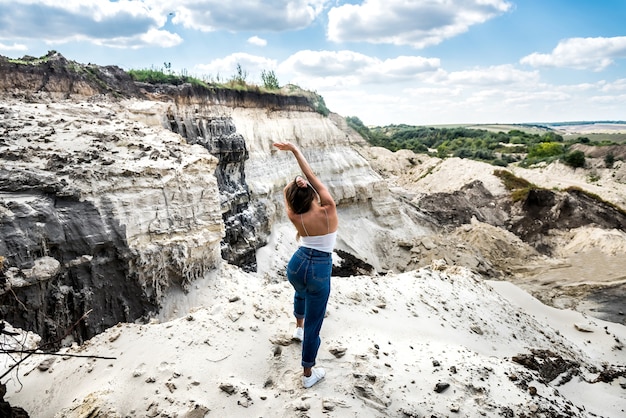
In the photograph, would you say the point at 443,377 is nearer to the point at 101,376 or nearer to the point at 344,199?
the point at 101,376

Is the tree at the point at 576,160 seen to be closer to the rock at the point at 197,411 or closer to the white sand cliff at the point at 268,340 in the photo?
the white sand cliff at the point at 268,340

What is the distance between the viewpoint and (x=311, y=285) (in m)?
3.53

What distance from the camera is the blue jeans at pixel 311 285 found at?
138 inches

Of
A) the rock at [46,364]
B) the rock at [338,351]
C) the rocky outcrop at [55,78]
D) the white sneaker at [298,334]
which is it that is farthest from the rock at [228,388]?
the rocky outcrop at [55,78]

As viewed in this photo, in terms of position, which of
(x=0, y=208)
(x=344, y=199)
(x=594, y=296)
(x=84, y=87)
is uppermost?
(x=84, y=87)

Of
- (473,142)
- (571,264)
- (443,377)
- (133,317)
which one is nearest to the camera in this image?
(443,377)

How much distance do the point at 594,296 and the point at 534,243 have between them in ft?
19.7

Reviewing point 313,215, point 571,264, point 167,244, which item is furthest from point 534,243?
point 313,215

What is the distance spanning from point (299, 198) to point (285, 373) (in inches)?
63.3

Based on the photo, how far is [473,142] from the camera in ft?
183

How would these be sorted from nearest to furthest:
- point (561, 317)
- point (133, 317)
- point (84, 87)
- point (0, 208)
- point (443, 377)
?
point (443, 377) < point (0, 208) < point (133, 317) < point (561, 317) < point (84, 87)

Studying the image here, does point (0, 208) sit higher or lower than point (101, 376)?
higher

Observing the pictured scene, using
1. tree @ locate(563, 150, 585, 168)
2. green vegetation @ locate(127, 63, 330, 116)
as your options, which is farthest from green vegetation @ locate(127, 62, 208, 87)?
tree @ locate(563, 150, 585, 168)

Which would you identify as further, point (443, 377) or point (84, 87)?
point (84, 87)
